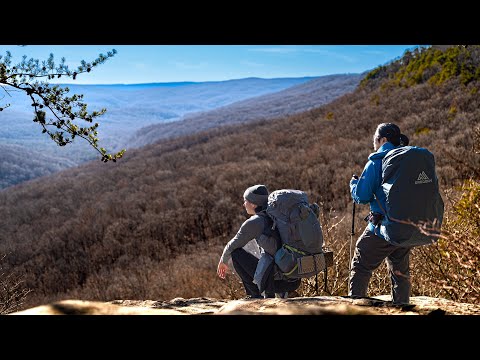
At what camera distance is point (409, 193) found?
304cm

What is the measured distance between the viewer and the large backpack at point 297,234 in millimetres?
3395

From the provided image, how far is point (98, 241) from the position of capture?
602 inches

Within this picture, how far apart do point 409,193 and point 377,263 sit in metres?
0.72

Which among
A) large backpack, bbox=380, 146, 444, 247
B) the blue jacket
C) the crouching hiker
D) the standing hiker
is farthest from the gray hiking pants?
the crouching hiker

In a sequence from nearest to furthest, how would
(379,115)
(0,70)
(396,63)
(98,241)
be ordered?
(0,70) < (98,241) < (379,115) < (396,63)

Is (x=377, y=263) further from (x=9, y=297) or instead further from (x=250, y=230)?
(x=9, y=297)

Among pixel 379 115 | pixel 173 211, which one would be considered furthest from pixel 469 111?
pixel 173 211

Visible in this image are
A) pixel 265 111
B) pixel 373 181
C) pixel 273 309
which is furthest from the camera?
pixel 265 111

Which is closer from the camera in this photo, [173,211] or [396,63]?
[173,211]

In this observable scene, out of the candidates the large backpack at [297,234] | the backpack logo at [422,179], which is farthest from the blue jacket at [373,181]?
the large backpack at [297,234]

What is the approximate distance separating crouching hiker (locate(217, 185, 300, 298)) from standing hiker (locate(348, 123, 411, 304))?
63cm

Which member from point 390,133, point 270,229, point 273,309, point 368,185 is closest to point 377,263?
point 368,185
